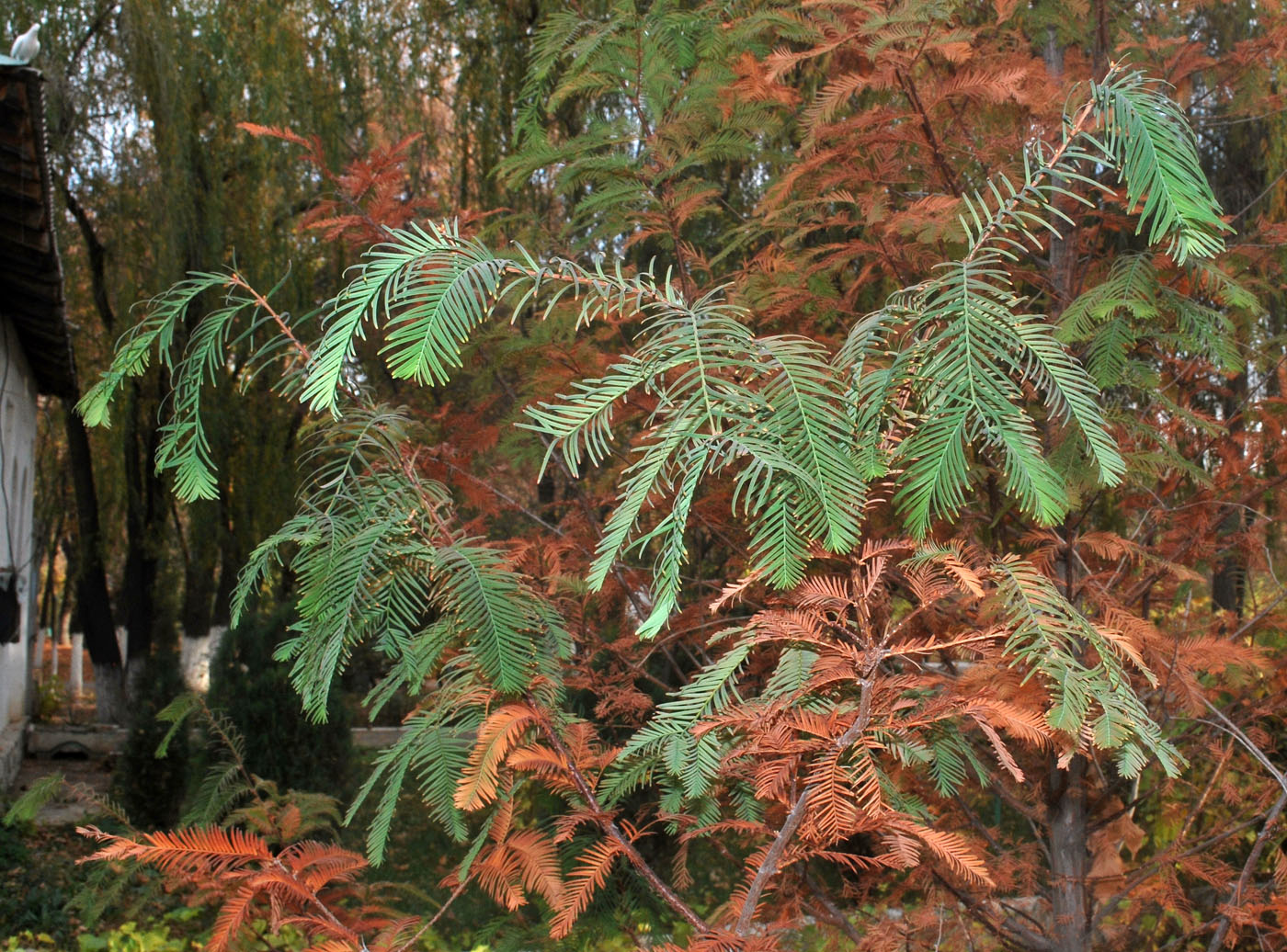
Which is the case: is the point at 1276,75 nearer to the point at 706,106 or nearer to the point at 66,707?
the point at 706,106

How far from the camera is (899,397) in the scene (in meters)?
1.50

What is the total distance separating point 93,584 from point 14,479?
2720 millimetres

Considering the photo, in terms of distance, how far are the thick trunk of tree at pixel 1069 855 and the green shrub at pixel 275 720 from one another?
4534mm

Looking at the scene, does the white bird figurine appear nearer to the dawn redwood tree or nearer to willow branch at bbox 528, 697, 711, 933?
the dawn redwood tree

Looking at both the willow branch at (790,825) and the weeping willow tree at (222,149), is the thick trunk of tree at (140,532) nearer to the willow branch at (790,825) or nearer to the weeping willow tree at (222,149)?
the weeping willow tree at (222,149)

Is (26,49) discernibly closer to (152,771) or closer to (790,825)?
(790,825)

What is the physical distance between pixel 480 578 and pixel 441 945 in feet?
15.5

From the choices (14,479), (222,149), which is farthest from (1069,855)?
(14,479)

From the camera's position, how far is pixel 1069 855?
270 cm

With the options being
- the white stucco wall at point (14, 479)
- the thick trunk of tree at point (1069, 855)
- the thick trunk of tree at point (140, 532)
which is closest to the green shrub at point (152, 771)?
the white stucco wall at point (14, 479)

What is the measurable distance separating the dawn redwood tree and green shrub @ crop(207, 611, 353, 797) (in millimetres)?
3898

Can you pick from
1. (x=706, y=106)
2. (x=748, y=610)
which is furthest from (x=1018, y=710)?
(x=748, y=610)

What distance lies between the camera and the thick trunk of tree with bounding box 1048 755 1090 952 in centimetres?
259

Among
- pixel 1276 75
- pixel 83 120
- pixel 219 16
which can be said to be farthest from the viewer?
pixel 83 120
